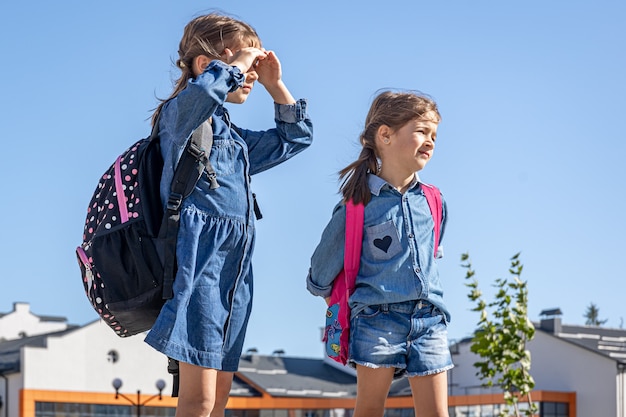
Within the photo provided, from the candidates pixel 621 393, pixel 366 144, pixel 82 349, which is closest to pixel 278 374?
pixel 82 349

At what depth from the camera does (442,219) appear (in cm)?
428

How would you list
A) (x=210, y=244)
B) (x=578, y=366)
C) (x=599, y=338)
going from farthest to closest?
1. (x=599, y=338)
2. (x=578, y=366)
3. (x=210, y=244)

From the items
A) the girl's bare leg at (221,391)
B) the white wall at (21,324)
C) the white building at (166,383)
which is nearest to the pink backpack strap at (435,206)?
the girl's bare leg at (221,391)

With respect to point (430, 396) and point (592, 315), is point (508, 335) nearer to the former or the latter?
point (430, 396)

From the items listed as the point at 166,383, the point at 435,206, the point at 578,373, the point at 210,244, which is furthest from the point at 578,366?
the point at 210,244

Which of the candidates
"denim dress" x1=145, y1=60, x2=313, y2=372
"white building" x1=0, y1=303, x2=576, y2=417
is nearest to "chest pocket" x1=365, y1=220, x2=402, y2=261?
"denim dress" x1=145, y1=60, x2=313, y2=372

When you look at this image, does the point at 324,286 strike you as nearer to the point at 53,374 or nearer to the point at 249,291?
the point at 249,291

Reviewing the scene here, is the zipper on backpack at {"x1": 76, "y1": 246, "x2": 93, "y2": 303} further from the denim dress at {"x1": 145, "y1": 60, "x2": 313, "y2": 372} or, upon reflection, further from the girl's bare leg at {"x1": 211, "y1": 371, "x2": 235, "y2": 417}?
the girl's bare leg at {"x1": 211, "y1": 371, "x2": 235, "y2": 417}

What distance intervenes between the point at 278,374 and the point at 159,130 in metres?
51.1

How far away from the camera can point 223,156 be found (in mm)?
3650

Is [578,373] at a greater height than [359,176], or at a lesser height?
lesser

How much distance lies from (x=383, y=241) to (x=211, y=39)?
3.18 ft

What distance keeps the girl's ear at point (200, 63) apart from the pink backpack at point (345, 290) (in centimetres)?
80

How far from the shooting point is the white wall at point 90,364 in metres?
47.8
